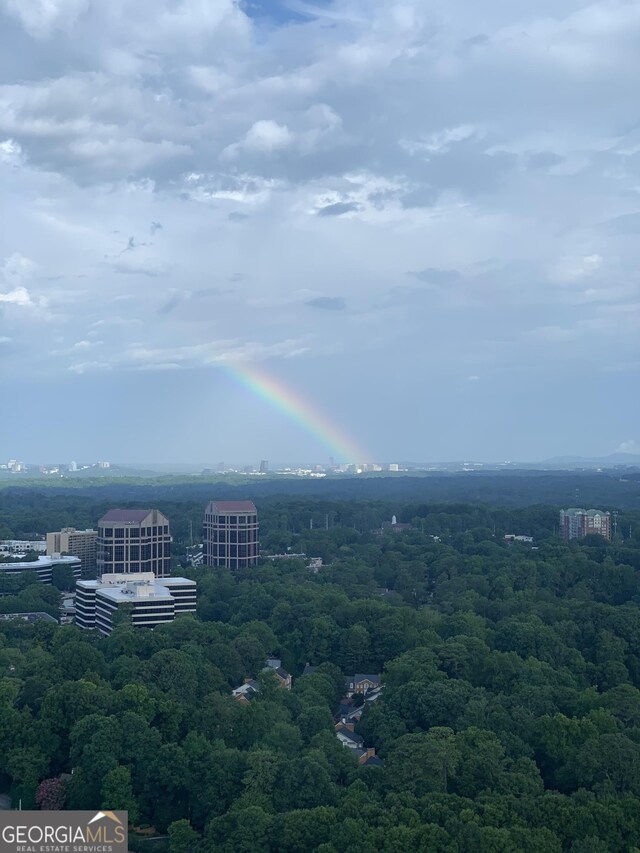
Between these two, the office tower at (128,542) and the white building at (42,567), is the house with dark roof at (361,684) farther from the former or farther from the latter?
the white building at (42,567)

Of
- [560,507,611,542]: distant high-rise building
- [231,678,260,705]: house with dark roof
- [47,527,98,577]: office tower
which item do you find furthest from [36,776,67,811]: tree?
[560,507,611,542]: distant high-rise building

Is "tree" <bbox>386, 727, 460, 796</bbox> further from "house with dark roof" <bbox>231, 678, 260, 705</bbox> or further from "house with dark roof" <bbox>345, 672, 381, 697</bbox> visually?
"house with dark roof" <bbox>345, 672, 381, 697</bbox>

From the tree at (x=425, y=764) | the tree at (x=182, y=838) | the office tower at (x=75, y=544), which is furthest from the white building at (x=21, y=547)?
the tree at (x=425, y=764)

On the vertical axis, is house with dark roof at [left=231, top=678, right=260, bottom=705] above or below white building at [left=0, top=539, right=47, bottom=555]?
below

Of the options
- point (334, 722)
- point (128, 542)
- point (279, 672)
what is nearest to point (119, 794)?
point (334, 722)

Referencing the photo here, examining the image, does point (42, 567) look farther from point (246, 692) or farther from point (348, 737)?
point (348, 737)

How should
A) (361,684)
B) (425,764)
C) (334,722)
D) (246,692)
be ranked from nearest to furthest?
(425,764)
(334,722)
(246,692)
(361,684)
